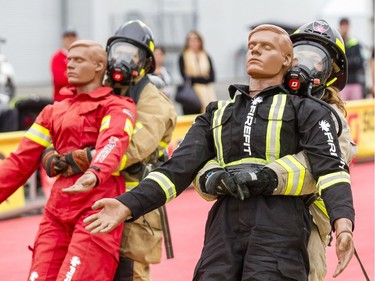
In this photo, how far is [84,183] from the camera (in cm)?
523

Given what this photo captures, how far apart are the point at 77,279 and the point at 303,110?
1714 mm

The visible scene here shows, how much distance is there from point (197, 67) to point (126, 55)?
8.59 m

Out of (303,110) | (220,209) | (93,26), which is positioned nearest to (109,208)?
(220,209)

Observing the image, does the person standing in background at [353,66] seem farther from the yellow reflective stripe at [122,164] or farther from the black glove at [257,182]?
the black glove at [257,182]

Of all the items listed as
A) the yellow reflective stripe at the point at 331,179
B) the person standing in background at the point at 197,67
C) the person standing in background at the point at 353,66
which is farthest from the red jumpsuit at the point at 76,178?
the person standing in background at the point at 353,66

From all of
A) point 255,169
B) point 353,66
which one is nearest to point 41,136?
point 255,169

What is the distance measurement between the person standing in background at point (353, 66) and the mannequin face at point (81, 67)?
10.1m

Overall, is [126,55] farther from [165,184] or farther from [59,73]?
[59,73]

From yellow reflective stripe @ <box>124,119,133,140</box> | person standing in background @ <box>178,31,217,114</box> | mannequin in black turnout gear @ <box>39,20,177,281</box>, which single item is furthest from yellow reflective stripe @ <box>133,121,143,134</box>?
person standing in background @ <box>178,31,217,114</box>

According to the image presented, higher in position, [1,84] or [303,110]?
[303,110]

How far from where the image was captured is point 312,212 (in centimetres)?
480

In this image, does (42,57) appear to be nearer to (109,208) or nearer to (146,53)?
(146,53)

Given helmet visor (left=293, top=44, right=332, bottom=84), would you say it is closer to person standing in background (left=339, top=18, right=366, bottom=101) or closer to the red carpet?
the red carpet

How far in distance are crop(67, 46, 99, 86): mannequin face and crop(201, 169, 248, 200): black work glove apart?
1.66 m
